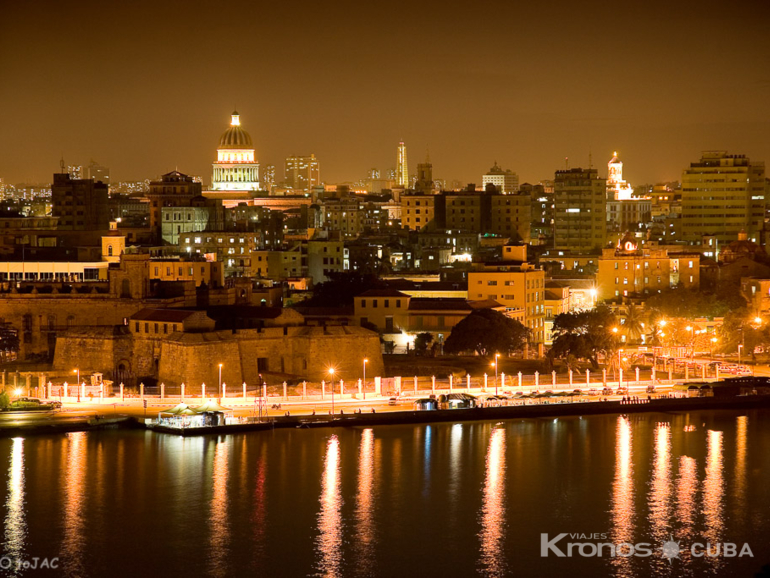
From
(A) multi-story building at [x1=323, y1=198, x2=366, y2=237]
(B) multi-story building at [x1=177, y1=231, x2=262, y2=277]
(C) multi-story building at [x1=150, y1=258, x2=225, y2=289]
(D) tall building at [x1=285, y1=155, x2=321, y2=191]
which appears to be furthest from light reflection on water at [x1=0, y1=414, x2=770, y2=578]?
(D) tall building at [x1=285, y1=155, x2=321, y2=191]

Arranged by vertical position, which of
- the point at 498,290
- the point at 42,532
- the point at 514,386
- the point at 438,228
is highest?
the point at 438,228

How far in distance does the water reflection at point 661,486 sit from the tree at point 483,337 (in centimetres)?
584

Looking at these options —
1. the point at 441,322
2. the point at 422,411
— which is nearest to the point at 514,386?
the point at 422,411

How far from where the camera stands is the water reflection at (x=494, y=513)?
73.3 feet

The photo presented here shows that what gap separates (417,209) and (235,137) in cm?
1503

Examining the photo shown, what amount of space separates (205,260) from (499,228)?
31.8 metres

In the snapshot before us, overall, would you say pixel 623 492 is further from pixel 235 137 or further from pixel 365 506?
pixel 235 137

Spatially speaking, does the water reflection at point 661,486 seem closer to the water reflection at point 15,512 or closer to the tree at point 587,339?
the tree at point 587,339

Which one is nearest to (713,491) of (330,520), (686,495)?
(686,495)

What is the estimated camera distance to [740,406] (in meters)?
33.9

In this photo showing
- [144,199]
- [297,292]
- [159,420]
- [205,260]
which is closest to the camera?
[159,420]

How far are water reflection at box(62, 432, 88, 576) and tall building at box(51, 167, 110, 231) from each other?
3757cm

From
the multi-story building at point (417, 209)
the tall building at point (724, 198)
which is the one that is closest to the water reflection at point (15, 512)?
the tall building at point (724, 198)

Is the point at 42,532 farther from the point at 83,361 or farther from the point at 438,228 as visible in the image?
the point at 438,228
